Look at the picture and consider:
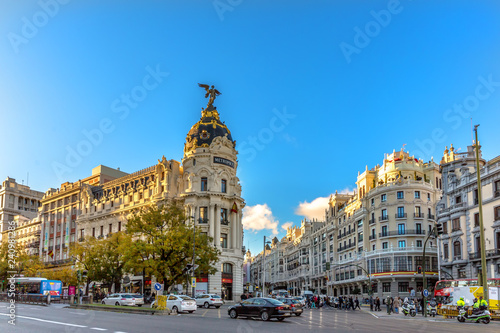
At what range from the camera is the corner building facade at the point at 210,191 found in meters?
69.6

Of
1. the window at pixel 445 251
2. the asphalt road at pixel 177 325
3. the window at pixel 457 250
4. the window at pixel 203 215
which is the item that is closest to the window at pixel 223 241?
the window at pixel 203 215

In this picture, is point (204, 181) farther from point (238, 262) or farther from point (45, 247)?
point (45, 247)

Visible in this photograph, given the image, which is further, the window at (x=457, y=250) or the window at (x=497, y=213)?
the window at (x=457, y=250)

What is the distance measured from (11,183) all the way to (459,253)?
110201 millimetres

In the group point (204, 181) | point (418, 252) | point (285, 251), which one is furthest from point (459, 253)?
point (285, 251)

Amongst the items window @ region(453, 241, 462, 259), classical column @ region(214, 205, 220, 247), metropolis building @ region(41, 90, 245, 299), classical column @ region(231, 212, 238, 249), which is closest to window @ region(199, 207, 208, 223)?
metropolis building @ region(41, 90, 245, 299)

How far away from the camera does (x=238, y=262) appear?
235 ft

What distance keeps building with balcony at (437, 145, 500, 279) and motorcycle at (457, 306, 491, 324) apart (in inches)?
817

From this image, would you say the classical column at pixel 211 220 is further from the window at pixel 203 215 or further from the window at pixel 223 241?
the window at pixel 223 241

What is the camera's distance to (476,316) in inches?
1159

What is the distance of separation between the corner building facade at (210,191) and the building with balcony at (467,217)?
28007 millimetres

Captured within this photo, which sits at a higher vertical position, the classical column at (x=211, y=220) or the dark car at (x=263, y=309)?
the classical column at (x=211, y=220)

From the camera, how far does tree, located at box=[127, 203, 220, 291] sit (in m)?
47.8

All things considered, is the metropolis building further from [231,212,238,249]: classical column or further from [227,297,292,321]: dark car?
[227,297,292,321]: dark car
